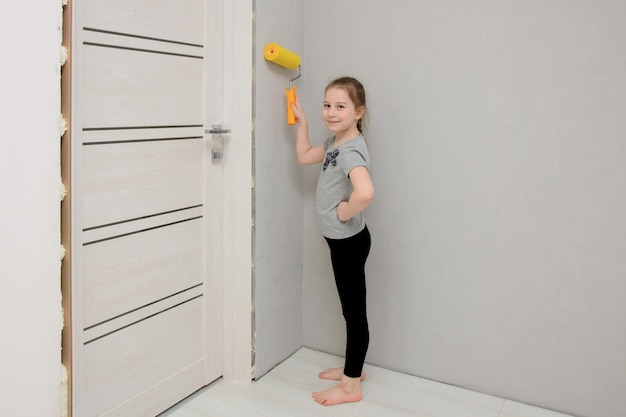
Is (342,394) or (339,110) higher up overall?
(339,110)

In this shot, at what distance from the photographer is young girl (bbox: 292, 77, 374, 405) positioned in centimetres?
188

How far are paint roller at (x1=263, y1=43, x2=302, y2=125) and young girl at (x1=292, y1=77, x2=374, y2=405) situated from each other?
201mm

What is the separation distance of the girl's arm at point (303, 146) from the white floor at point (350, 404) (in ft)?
2.84

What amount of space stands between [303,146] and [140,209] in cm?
69

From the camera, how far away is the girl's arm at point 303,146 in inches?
81.7

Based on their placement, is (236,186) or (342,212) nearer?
(342,212)

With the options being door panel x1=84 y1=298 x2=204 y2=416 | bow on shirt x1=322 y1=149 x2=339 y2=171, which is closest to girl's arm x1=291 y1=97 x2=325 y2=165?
bow on shirt x1=322 y1=149 x2=339 y2=171

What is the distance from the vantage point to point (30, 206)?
4.37 ft

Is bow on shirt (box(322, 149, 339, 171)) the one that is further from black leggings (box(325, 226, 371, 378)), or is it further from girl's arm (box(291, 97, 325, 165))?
black leggings (box(325, 226, 371, 378))

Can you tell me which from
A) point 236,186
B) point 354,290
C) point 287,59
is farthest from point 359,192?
point 287,59

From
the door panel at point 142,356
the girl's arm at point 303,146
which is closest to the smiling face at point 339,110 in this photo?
the girl's arm at point 303,146

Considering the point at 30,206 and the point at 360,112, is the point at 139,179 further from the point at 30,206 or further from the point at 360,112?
the point at 360,112

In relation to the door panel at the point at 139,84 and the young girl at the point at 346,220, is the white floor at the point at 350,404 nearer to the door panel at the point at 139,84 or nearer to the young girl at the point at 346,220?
the young girl at the point at 346,220

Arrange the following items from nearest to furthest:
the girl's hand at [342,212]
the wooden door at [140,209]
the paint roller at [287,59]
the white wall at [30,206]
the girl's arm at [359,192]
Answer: the white wall at [30,206] → the wooden door at [140,209] → the girl's arm at [359,192] → the girl's hand at [342,212] → the paint roller at [287,59]
